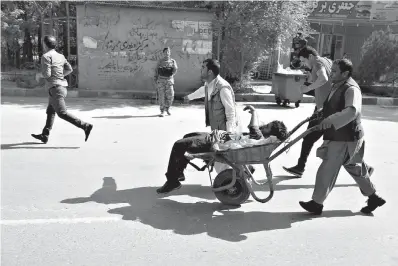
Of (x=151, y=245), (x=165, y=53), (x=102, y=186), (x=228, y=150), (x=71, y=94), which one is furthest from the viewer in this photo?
(x=71, y=94)

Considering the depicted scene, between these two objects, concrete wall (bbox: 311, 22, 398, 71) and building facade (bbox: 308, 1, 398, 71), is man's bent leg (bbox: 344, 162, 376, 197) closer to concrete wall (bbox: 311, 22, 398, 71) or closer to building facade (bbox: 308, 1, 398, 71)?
building facade (bbox: 308, 1, 398, 71)

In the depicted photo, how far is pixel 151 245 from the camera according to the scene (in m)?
3.53

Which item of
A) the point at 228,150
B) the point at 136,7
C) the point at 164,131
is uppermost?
the point at 136,7

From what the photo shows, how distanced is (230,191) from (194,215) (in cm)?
47

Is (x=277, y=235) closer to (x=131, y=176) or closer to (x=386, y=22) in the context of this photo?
(x=131, y=176)

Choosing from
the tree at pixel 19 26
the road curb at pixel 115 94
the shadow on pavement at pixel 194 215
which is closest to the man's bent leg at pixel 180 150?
the shadow on pavement at pixel 194 215

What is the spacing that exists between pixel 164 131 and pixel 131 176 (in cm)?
289

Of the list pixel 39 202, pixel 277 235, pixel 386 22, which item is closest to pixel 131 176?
pixel 39 202

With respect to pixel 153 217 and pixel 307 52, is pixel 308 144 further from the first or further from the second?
pixel 153 217

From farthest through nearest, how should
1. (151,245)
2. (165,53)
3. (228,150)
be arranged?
(165,53) → (228,150) → (151,245)

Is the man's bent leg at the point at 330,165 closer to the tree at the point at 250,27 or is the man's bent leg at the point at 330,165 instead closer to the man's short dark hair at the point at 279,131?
the man's short dark hair at the point at 279,131

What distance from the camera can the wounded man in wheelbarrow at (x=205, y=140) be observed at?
4266 millimetres

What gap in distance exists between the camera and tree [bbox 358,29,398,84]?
48.4 feet

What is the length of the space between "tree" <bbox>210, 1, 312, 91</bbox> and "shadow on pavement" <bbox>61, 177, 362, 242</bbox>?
878 cm
